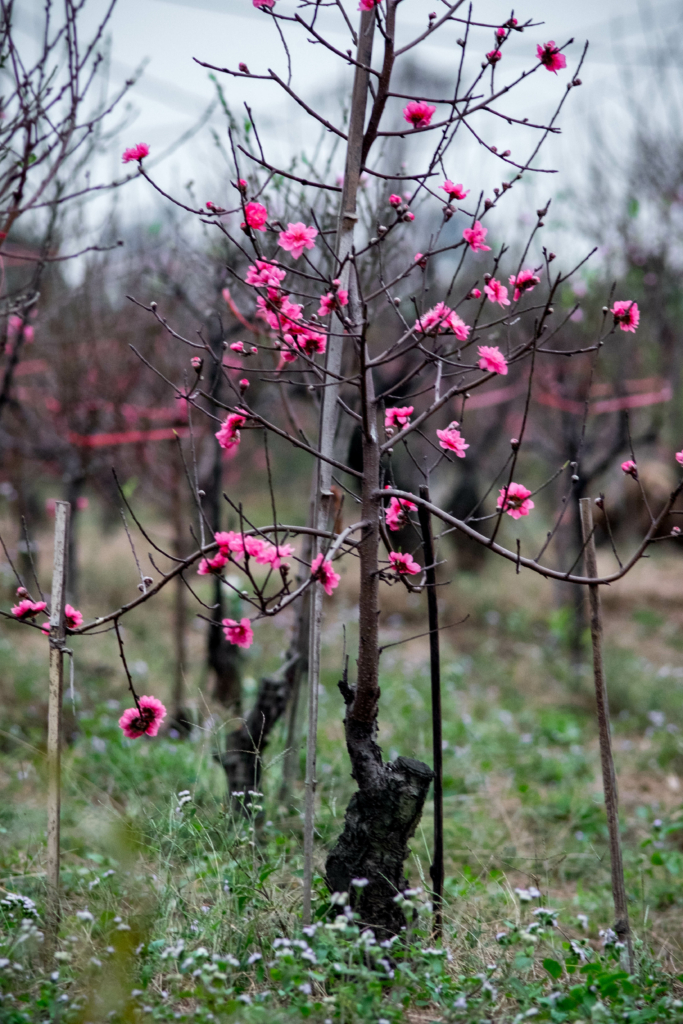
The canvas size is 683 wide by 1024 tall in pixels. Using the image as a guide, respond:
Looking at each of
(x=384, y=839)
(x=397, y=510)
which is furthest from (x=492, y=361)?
(x=384, y=839)

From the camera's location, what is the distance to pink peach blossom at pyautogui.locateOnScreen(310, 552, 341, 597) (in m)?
1.89

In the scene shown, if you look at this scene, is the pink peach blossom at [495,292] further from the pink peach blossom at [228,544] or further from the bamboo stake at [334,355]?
the pink peach blossom at [228,544]

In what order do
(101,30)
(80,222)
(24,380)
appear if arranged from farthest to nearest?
1. (24,380)
2. (80,222)
3. (101,30)

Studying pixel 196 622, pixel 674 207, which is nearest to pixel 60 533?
pixel 196 622

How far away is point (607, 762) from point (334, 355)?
147 cm

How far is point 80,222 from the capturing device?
5.82 m

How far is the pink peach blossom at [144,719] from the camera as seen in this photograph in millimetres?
2172

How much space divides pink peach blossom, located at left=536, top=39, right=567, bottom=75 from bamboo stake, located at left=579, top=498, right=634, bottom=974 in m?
1.21

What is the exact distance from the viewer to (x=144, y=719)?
7.18 ft

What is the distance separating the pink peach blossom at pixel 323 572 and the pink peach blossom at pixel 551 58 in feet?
4.73

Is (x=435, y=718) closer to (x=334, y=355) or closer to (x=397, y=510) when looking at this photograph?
(x=397, y=510)

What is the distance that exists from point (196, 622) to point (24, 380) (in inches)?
122

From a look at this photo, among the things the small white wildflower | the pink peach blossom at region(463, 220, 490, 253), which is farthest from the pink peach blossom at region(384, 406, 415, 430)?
the small white wildflower

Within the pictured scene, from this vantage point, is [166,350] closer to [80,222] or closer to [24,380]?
[80,222]
